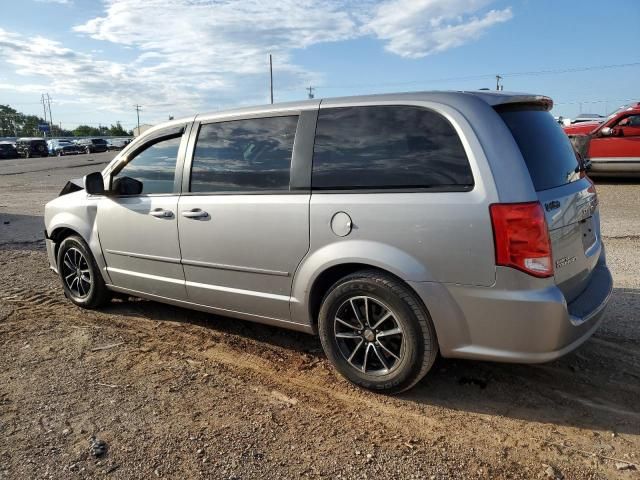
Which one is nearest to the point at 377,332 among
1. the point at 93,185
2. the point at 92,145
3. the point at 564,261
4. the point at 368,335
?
the point at 368,335

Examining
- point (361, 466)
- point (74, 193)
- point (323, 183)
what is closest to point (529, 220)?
point (323, 183)

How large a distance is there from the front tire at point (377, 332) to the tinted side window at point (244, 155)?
2.89 ft

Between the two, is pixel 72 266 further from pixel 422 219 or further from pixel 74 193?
pixel 422 219

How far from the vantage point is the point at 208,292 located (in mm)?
4020

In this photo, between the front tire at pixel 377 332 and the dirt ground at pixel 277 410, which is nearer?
the dirt ground at pixel 277 410

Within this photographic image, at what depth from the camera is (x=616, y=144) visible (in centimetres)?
1239

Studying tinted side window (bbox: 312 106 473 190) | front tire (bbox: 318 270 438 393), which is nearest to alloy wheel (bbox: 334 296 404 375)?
front tire (bbox: 318 270 438 393)

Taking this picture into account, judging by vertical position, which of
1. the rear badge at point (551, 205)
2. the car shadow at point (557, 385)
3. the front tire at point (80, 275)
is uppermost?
the rear badge at point (551, 205)

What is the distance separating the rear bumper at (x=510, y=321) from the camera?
2768 mm

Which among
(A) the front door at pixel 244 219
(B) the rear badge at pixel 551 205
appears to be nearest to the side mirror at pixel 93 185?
(A) the front door at pixel 244 219

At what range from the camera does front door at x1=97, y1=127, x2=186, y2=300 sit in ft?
13.6

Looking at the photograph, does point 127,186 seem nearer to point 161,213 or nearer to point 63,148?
point 161,213

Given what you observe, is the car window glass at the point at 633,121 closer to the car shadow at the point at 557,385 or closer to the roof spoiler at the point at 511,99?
Result: the car shadow at the point at 557,385

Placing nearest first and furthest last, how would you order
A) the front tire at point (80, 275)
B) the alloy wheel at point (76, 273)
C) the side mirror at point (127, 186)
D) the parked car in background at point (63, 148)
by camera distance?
the side mirror at point (127, 186)
the front tire at point (80, 275)
the alloy wheel at point (76, 273)
the parked car in background at point (63, 148)
